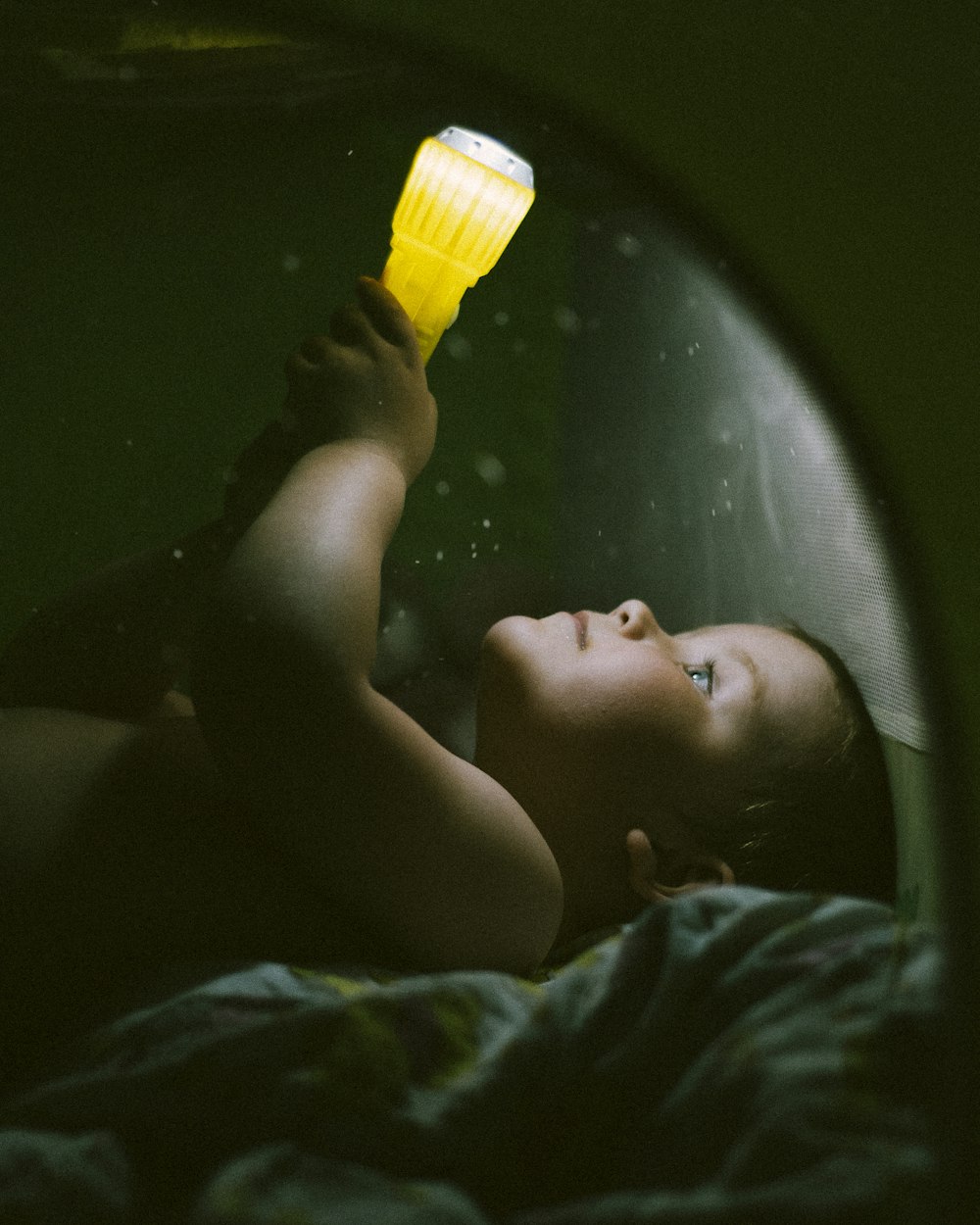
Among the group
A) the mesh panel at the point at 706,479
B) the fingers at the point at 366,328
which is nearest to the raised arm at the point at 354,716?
the fingers at the point at 366,328

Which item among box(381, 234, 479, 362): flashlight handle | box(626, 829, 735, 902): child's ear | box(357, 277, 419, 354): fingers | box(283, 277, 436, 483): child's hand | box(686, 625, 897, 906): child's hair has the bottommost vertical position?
box(626, 829, 735, 902): child's ear

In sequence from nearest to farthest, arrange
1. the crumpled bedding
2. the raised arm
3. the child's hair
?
the crumpled bedding
the raised arm
the child's hair

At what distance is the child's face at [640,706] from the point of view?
586 mm

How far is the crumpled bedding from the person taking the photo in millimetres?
297

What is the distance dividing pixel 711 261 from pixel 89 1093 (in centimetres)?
43

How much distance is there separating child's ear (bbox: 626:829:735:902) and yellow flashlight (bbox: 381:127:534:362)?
1.05 ft

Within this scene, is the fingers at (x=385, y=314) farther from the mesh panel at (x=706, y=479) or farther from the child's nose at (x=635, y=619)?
the child's nose at (x=635, y=619)

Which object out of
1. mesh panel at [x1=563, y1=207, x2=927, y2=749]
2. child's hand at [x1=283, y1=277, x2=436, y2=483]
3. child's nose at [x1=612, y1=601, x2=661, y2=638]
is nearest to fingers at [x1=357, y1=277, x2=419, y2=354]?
child's hand at [x1=283, y1=277, x2=436, y2=483]

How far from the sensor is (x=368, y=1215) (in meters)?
0.30

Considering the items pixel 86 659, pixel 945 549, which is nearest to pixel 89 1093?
pixel 86 659

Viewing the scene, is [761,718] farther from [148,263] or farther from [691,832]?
[148,263]

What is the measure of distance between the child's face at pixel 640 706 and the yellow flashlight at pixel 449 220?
0.67 feet

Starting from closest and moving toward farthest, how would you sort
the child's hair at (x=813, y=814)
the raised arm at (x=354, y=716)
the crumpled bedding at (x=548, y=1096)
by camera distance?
the crumpled bedding at (x=548, y=1096) → the raised arm at (x=354, y=716) → the child's hair at (x=813, y=814)

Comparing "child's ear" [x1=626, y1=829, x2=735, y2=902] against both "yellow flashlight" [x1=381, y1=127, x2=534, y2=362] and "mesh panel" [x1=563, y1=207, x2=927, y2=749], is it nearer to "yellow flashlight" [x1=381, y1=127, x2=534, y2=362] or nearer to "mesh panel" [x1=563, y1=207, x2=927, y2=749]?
"mesh panel" [x1=563, y1=207, x2=927, y2=749]
